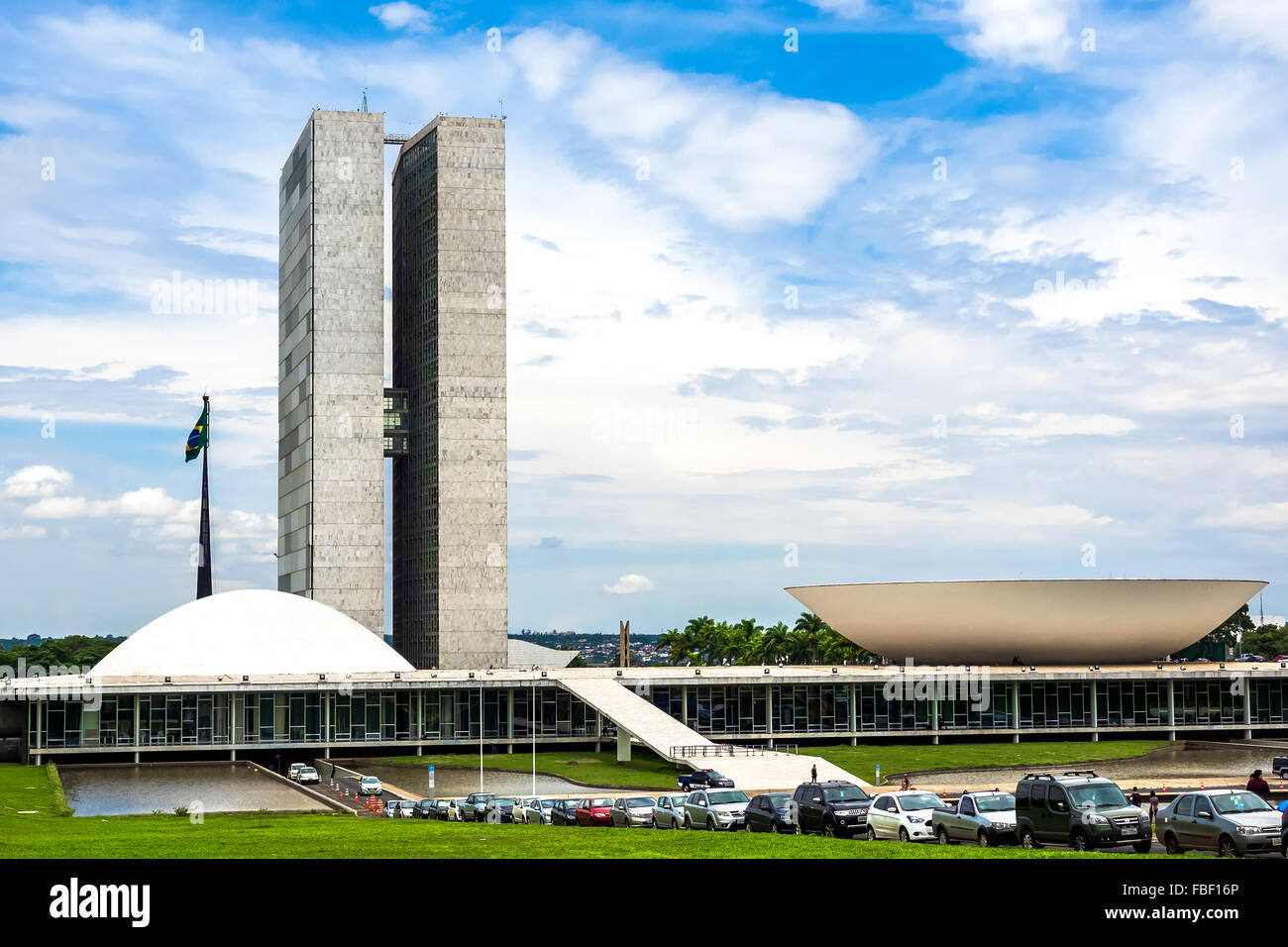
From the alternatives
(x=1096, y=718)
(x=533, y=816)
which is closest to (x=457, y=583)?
(x=1096, y=718)

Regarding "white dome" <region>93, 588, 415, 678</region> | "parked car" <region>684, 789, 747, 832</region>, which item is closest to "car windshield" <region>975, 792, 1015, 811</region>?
"parked car" <region>684, 789, 747, 832</region>

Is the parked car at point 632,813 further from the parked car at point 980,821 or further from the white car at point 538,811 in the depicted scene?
the parked car at point 980,821

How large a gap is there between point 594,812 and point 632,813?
1577 mm

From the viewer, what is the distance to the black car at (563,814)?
43562 millimetres

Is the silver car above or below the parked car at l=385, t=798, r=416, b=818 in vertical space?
above

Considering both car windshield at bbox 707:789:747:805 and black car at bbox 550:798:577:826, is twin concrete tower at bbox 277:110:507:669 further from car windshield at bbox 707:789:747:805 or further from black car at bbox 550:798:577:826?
car windshield at bbox 707:789:747:805

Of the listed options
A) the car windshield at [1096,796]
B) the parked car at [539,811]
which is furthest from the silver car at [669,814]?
the car windshield at [1096,796]

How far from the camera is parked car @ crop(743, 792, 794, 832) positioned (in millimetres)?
35156

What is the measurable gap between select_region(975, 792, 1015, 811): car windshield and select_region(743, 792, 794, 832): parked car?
16.8 ft

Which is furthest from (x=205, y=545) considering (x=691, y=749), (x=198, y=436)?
(x=691, y=749)

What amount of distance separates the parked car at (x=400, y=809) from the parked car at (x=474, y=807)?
6.11 ft

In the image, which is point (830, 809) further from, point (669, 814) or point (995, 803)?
point (669, 814)
